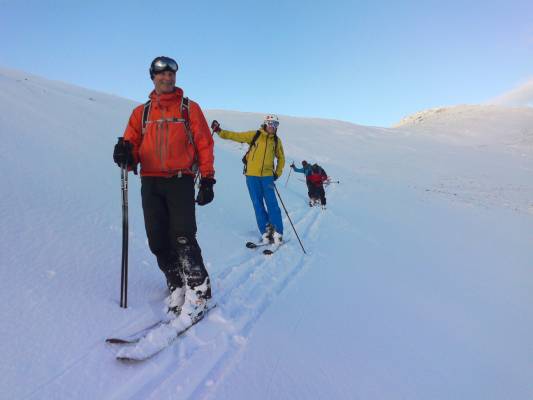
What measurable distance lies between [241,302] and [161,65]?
2.18m

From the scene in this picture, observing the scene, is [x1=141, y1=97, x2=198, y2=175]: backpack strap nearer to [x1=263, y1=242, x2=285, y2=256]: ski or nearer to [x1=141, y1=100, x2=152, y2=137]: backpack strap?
[x1=141, y1=100, x2=152, y2=137]: backpack strap

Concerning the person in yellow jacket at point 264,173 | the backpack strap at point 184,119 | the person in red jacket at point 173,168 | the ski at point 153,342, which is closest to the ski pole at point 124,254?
the person in red jacket at point 173,168

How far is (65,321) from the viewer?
2240mm

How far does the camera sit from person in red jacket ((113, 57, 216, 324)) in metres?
2.71

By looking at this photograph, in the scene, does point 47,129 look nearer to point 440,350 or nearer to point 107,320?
point 107,320

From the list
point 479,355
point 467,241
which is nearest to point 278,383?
point 479,355

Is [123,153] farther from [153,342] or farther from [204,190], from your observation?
[153,342]

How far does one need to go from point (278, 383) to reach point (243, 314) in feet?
2.80

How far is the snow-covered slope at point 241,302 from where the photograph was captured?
6.54 feet

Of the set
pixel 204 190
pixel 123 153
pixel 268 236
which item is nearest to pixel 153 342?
pixel 204 190

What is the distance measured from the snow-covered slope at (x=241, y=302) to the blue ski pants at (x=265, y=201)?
0.39m

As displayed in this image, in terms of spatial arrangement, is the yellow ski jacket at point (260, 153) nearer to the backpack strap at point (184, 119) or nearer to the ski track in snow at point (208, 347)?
the ski track in snow at point (208, 347)

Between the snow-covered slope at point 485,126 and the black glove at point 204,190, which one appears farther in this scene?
the snow-covered slope at point 485,126

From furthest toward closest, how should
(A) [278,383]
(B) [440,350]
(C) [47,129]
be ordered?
(C) [47,129] < (B) [440,350] < (A) [278,383]
